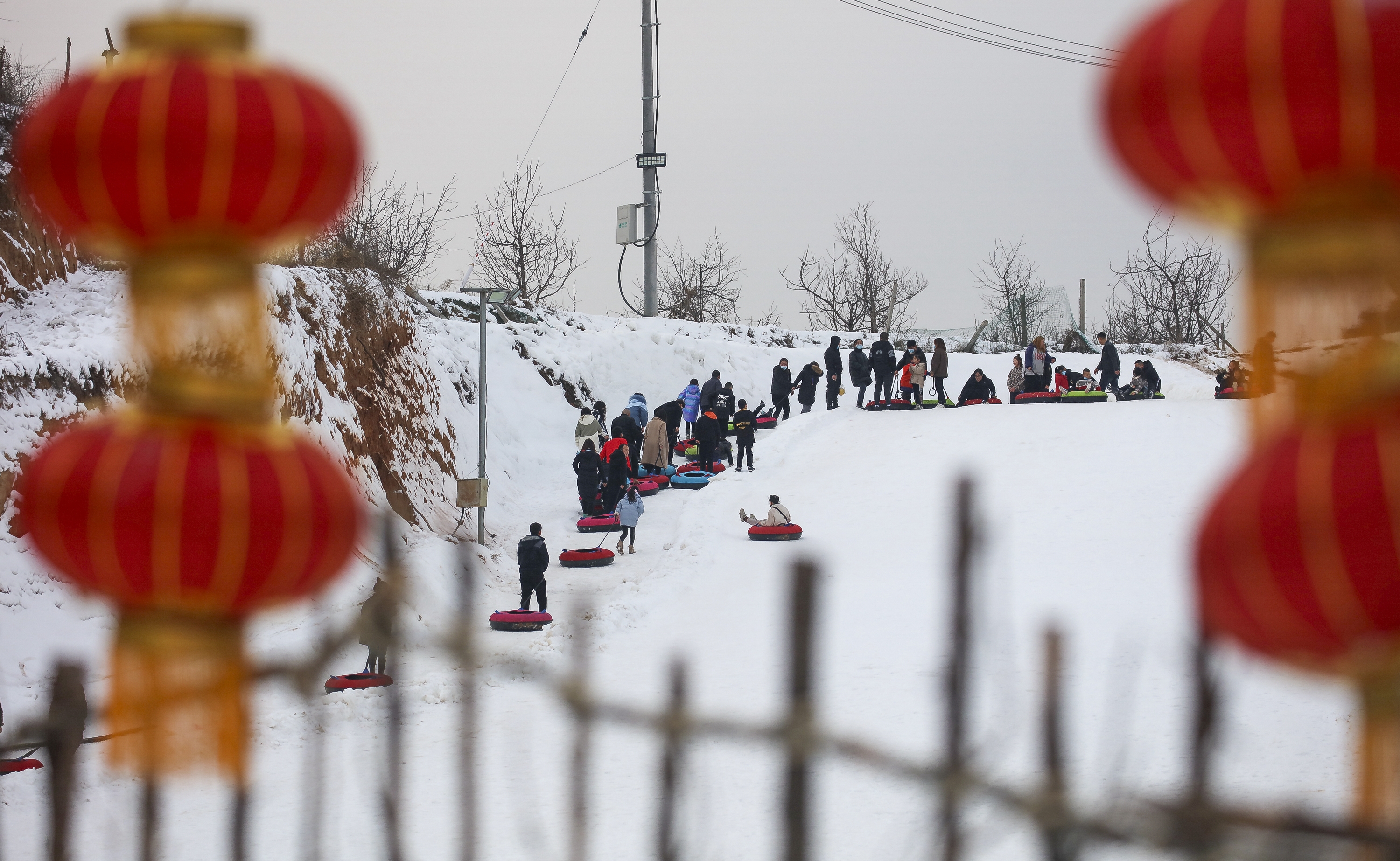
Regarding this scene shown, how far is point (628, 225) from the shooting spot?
27.2 m

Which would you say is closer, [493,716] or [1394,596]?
[1394,596]

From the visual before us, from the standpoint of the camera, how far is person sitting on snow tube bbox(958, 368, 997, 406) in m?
21.8

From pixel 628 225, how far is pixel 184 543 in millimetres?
25771

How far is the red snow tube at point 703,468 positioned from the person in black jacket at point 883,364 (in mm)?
3861

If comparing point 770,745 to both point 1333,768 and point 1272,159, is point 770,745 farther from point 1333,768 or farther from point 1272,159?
point 1333,768

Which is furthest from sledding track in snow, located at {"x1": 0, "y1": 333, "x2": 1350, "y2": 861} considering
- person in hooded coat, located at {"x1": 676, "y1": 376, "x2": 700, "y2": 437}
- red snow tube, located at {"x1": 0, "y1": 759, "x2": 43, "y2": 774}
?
person in hooded coat, located at {"x1": 676, "y1": 376, "x2": 700, "y2": 437}

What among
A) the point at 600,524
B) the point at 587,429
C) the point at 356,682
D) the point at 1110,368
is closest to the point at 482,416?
the point at 600,524

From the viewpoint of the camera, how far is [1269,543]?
1.39 meters

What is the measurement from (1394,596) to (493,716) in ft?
27.2

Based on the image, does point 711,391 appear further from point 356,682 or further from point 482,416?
point 356,682

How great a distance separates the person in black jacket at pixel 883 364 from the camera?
21.3m

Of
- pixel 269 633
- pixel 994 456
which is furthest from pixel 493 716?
→ pixel 994 456

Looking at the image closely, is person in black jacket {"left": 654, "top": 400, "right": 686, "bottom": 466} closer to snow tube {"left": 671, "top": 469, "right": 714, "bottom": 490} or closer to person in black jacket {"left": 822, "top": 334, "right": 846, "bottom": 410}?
snow tube {"left": 671, "top": 469, "right": 714, "bottom": 490}

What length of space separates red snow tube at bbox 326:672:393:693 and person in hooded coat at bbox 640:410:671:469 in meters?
9.94
